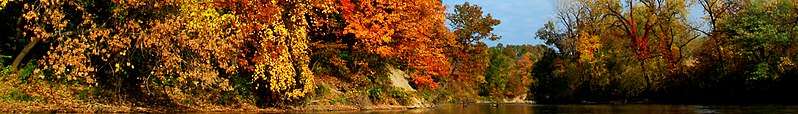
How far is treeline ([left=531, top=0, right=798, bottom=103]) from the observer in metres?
35.9

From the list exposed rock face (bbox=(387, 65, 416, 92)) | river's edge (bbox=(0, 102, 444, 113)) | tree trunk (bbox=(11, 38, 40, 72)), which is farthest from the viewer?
exposed rock face (bbox=(387, 65, 416, 92))

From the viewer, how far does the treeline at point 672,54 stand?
35.9 meters

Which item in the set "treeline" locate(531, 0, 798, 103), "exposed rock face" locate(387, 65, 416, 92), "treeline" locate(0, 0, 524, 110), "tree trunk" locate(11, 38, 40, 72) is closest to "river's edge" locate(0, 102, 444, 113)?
"treeline" locate(0, 0, 524, 110)

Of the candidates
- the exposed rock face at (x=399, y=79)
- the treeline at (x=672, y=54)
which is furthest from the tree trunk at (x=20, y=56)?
the treeline at (x=672, y=54)

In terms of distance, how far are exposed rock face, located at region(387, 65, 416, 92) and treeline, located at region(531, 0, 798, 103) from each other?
56.5 ft

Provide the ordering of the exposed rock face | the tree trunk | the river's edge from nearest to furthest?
the river's edge, the tree trunk, the exposed rock face

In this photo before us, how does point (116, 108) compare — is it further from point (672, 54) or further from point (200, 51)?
point (672, 54)

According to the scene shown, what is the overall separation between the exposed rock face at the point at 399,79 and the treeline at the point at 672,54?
1723 centimetres

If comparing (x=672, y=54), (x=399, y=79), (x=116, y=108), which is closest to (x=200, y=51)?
(x=116, y=108)

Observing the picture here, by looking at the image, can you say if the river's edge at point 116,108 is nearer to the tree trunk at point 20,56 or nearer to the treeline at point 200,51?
the treeline at point 200,51

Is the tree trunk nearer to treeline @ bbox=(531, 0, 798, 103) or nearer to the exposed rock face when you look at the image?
the exposed rock face

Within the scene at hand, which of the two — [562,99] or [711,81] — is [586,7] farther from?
[711,81]

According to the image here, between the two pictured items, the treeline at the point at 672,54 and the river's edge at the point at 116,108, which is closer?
the river's edge at the point at 116,108

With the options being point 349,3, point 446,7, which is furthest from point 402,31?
point 446,7
